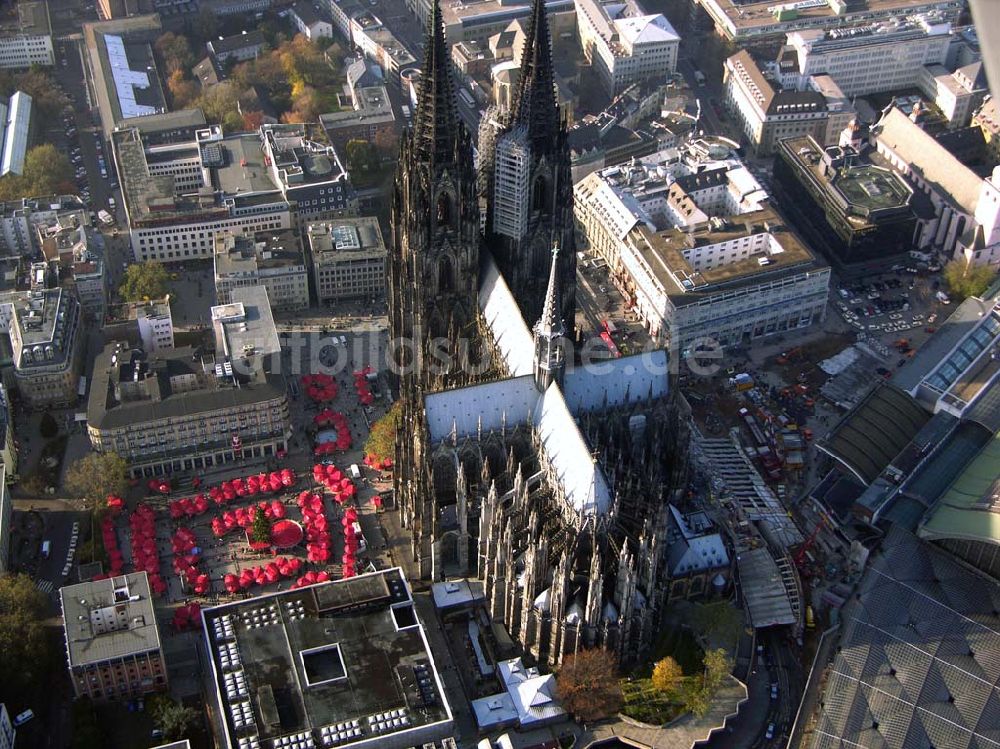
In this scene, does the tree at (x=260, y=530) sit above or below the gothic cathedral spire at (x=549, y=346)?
below

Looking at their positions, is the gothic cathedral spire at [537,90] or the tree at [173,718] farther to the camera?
the gothic cathedral spire at [537,90]

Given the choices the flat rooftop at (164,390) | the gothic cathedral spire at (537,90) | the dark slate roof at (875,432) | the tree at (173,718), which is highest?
the gothic cathedral spire at (537,90)

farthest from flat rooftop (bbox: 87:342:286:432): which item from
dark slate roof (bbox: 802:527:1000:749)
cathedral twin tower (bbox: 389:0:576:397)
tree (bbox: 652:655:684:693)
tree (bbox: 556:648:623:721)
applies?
dark slate roof (bbox: 802:527:1000:749)

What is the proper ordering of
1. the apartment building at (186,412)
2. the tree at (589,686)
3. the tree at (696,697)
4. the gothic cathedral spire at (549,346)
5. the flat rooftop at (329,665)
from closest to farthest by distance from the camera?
the flat rooftop at (329,665), the tree at (589,686), the tree at (696,697), the gothic cathedral spire at (549,346), the apartment building at (186,412)

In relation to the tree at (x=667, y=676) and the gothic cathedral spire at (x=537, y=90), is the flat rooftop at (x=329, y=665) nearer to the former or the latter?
the tree at (x=667, y=676)

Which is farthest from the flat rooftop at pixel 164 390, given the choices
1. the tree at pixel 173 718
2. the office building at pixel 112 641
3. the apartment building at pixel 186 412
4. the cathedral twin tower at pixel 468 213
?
the tree at pixel 173 718

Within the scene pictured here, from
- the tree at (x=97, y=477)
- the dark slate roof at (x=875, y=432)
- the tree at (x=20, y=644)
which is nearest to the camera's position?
the tree at (x=20, y=644)

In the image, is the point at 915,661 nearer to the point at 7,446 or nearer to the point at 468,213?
the point at 468,213
